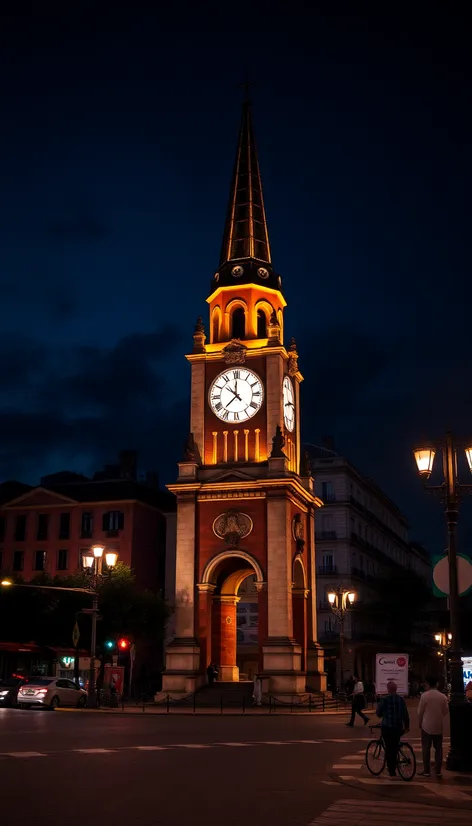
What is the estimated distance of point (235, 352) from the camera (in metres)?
52.9

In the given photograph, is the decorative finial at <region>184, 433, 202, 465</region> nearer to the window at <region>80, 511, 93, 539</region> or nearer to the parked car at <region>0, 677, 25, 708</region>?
the parked car at <region>0, 677, 25, 708</region>

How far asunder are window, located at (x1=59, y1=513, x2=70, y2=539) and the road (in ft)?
160

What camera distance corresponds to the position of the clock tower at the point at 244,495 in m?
48.3

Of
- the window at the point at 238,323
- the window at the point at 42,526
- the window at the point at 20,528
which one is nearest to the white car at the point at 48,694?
the window at the point at 238,323

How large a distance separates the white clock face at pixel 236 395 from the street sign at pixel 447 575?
3399 centimetres

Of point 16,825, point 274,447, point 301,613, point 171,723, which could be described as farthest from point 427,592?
point 16,825

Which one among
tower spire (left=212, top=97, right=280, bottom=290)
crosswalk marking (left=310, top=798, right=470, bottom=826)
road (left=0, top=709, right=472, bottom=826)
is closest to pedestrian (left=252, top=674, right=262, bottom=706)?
road (left=0, top=709, right=472, bottom=826)

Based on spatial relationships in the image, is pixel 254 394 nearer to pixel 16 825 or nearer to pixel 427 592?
pixel 427 592

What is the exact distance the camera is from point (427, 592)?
81.5 metres

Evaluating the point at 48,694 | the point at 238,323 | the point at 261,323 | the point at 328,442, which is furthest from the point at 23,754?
the point at 328,442

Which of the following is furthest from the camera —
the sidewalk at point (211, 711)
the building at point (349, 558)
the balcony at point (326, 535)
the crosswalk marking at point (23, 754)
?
the balcony at point (326, 535)

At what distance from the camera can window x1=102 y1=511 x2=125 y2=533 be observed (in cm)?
7381

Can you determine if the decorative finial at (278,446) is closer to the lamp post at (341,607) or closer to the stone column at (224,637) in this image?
the lamp post at (341,607)

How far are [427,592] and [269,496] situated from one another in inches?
1470
